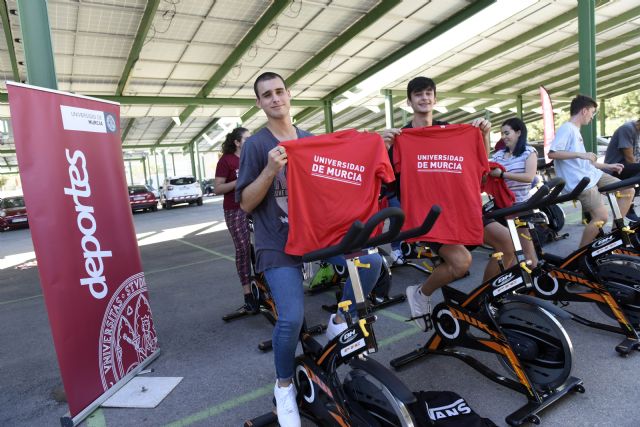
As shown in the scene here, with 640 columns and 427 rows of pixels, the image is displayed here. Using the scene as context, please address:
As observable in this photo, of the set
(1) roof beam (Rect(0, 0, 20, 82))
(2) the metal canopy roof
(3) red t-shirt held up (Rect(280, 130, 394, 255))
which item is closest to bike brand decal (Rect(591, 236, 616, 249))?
(3) red t-shirt held up (Rect(280, 130, 394, 255))

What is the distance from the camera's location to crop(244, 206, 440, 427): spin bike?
64.7 inches

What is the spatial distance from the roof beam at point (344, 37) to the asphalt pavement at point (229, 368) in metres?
7.06

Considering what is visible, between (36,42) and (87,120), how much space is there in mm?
575

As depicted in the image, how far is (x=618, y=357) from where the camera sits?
2.75 m

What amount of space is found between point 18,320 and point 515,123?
227 inches

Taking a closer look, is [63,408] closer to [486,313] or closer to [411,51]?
[486,313]

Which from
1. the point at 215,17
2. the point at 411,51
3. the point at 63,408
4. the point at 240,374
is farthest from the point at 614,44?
the point at 63,408

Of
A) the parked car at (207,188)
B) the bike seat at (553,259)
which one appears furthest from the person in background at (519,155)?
the parked car at (207,188)

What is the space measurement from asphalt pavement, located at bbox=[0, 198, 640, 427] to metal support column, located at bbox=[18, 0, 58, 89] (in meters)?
2.19

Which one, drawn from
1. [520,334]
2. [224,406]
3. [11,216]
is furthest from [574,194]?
[11,216]

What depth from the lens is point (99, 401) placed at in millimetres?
2646

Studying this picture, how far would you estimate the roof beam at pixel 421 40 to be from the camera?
9.94 m

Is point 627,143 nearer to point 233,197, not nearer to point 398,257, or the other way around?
point 398,257

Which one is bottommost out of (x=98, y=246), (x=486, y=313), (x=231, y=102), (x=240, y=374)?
(x=240, y=374)
